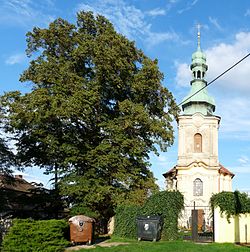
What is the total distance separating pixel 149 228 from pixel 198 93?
31803 millimetres

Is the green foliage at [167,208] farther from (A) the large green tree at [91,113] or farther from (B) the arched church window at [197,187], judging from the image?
(B) the arched church window at [197,187]

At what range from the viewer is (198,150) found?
49.7m

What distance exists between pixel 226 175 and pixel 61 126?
31198 millimetres

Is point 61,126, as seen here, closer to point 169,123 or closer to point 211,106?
point 169,123

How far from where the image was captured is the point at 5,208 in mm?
26656

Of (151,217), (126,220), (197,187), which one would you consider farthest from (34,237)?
(197,187)

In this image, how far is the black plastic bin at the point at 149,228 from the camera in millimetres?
20625

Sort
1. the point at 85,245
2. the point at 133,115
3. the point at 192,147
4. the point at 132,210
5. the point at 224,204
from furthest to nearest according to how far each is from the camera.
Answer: the point at 192,147 → the point at 133,115 → the point at 132,210 → the point at 224,204 → the point at 85,245

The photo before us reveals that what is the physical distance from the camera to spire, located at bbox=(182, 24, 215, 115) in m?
50.2

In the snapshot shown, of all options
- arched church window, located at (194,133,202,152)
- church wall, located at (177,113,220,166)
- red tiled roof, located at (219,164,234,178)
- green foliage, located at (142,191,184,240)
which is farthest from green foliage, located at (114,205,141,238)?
red tiled roof, located at (219,164,234,178)

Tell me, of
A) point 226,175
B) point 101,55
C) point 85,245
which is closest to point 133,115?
point 101,55

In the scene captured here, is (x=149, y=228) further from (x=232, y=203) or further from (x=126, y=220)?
(x=232, y=203)

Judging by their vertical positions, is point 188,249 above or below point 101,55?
below

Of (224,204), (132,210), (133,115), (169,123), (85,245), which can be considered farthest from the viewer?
(169,123)
